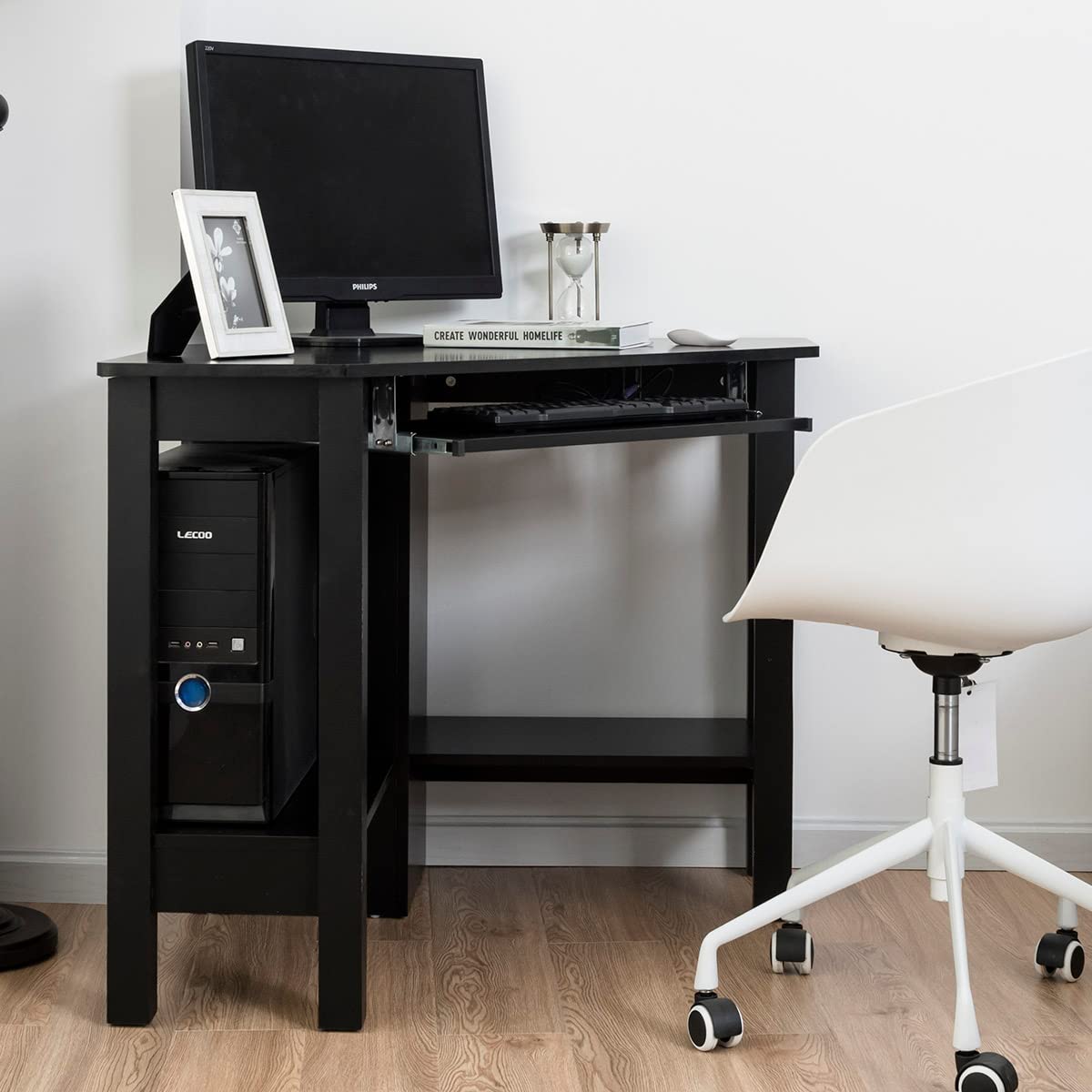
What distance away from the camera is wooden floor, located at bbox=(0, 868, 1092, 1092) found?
1799 mm

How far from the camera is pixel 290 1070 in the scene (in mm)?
1802

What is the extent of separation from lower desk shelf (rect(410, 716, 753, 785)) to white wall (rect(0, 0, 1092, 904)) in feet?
0.44

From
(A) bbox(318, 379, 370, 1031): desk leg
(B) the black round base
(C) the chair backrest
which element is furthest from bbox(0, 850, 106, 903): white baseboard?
(C) the chair backrest

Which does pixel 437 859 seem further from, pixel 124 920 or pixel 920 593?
pixel 920 593

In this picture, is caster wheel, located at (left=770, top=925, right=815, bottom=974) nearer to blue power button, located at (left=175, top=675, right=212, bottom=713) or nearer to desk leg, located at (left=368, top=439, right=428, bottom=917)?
desk leg, located at (left=368, top=439, right=428, bottom=917)

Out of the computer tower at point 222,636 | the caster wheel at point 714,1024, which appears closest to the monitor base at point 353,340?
the computer tower at point 222,636

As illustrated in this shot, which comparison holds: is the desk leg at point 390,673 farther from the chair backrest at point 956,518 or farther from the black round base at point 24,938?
the chair backrest at point 956,518

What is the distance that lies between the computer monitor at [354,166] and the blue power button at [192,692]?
67cm

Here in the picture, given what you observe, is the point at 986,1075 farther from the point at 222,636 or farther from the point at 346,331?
the point at 346,331

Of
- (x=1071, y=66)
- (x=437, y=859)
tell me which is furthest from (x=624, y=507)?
(x=1071, y=66)

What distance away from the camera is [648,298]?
254cm

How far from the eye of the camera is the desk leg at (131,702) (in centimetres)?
182

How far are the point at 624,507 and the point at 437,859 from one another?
75 centimetres

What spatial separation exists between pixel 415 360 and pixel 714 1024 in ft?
3.15
